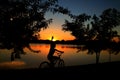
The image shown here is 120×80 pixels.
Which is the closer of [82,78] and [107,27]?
[82,78]

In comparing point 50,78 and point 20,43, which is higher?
point 20,43

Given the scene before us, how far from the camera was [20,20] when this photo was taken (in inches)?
585

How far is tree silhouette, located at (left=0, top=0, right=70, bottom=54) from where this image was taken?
561 inches

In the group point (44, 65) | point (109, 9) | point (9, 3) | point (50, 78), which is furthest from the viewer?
point (109, 9)

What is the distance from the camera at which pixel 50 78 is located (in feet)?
42.5

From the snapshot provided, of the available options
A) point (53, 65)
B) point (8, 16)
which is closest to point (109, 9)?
point (53, 65)

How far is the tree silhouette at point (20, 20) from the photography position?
1424 cm

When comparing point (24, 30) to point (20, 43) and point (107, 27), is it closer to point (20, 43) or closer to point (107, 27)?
point (20, 43)

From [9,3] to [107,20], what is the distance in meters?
31.5

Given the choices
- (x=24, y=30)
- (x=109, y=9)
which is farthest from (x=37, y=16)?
(x=109, y=9)

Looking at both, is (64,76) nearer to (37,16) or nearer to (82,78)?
(82,78)

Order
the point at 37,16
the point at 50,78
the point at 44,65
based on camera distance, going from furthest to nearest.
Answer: the point at 44,65 → the point at 37,16 → the point at 50,78

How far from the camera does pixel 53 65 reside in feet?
56.2

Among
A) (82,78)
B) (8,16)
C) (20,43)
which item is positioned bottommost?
(82,78)
